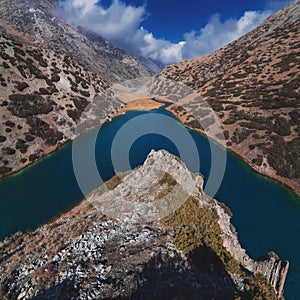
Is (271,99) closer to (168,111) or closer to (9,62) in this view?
(168,111)

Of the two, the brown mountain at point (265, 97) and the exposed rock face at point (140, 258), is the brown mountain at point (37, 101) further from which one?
the brown mountain at point (265, 97)

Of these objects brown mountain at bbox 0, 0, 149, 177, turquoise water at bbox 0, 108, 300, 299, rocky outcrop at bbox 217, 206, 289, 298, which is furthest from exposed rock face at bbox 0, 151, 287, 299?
brown mountain at bbox 0, 0, 149, 177

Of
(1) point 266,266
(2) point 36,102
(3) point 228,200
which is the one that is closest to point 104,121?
(2) point 36,102

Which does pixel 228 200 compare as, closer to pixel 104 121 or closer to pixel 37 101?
pixel 104 121

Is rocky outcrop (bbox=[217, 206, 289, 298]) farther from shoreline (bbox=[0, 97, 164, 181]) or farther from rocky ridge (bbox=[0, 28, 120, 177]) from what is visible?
rocky ridge (bbox=[0, 28, 120, 177])

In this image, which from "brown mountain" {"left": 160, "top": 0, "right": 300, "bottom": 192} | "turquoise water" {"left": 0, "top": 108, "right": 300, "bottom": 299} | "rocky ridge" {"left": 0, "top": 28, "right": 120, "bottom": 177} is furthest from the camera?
"rocky ridge" {"left": 0, "top": 28, "right": 120, "bottom": 177}

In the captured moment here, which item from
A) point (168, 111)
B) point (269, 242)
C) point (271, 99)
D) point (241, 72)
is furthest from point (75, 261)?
point (241, 72)
